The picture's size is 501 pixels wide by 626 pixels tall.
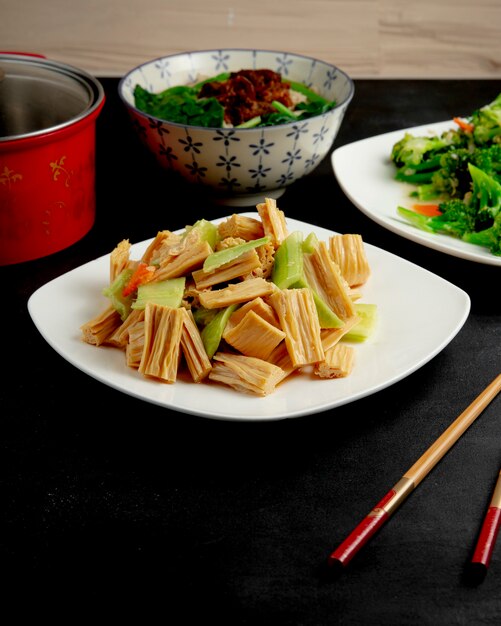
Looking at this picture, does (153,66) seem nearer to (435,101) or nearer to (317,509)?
(435,101)

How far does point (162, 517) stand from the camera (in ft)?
3.20

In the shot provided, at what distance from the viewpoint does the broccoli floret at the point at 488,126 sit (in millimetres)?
1718

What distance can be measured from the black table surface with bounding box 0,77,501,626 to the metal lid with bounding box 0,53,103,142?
1.58 ft

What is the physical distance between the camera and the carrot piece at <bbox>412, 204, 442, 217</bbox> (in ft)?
5.26

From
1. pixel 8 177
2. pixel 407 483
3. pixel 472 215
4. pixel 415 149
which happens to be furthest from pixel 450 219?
pixel 8 177

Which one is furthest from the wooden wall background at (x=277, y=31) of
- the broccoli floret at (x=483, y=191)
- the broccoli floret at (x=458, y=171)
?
the broccoli floret at (x=483, y=191)

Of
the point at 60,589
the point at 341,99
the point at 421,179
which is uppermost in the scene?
the point at 341,99

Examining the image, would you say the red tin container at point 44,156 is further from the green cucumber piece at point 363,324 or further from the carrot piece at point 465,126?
the carrot piece at point 465,126

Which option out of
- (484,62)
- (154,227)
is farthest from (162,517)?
(484,62)

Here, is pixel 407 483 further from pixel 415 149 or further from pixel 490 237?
pixel 415 149

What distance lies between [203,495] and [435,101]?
1.71 meters

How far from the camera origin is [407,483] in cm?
98

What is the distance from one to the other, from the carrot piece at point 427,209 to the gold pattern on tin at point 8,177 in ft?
2.60

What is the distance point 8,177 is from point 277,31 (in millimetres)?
1980
